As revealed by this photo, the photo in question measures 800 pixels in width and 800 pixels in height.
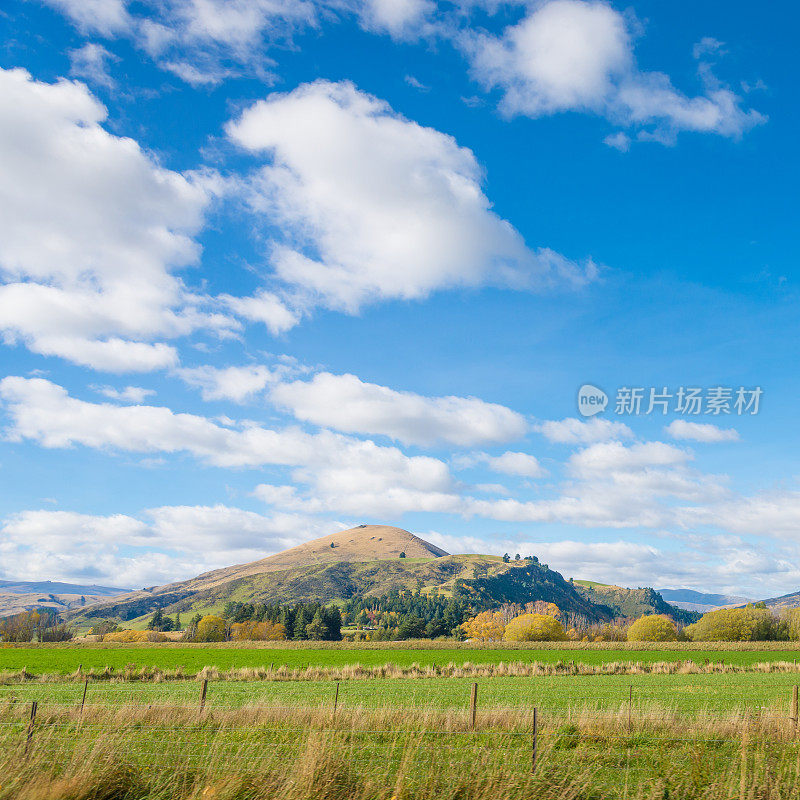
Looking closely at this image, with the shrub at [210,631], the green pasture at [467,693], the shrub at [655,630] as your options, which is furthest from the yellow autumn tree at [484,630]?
the green pasture at [467,693]

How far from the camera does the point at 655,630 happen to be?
115 metres

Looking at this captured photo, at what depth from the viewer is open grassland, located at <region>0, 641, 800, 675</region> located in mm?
59594

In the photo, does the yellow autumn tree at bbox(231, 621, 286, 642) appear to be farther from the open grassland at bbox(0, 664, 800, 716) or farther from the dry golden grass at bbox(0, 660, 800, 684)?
the open grassland at bbox(0, 664, 800, 716)

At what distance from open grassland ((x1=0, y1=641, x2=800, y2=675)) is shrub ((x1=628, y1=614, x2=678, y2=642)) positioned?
32556 millimetres

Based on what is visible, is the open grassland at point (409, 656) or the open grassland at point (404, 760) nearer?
the open grassland at point (404, 760)

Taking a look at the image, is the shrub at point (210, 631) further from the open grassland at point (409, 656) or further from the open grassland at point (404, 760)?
the open grassland at point (404, 760)

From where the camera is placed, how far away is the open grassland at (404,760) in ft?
32.6

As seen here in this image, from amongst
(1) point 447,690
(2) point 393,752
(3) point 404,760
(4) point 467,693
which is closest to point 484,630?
(1) point 447,690

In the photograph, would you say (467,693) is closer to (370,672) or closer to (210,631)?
(370,672)

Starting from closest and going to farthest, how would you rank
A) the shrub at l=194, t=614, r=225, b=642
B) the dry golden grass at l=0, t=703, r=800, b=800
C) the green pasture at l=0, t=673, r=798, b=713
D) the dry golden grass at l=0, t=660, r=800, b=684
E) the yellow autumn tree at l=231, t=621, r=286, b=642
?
the dry golden grass at l=0, t=703, r=800, b=800
the green pasture at l=0, t=673, r=798, b=713
the dry golden grass at l=0, t=660, r=800, b=684
the yellow autumn tree at l=231, t=621, r=286, b=642
the shrub at l=194, t=614, r=225, b=642

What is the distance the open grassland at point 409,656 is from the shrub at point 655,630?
32556 mm

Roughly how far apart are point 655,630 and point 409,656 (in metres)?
68.2

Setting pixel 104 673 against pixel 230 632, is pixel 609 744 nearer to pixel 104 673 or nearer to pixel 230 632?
pixel 104 673

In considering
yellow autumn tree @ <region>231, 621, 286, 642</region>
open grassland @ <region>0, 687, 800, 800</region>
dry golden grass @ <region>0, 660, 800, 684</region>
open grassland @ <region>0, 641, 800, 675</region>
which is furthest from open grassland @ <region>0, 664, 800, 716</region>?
yellow autumn tree @ <region>231, 621, 286, 642</region>
